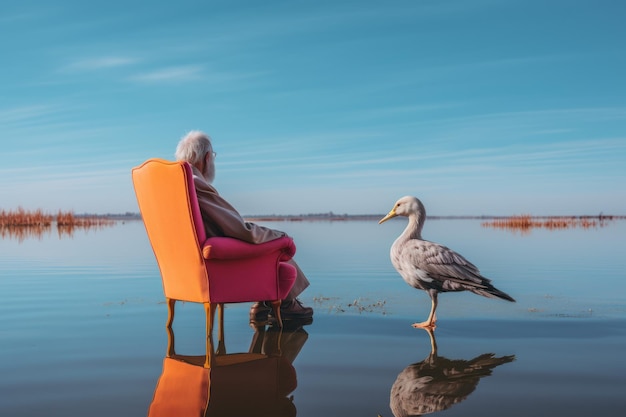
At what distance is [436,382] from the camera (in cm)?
364

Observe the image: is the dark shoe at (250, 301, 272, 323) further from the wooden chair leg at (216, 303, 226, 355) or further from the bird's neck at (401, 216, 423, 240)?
the bird's neck at (401, 216, 423, 240)

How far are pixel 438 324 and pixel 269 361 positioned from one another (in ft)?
6.33

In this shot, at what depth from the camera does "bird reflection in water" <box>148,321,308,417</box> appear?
3199 millimetres

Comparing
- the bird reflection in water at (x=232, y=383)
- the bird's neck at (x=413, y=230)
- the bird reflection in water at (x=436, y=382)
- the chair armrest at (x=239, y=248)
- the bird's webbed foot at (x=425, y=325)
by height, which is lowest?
the bird reflection in water at (x=232, y=383)

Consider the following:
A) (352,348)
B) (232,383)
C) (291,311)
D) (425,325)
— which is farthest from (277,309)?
(232,383)

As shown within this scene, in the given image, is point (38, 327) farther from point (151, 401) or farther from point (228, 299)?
point (151, 401)

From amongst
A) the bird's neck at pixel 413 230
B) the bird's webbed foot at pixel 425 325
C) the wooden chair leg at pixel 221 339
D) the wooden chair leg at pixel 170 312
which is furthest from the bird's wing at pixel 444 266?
the wooden chair leg at pixel 170 312

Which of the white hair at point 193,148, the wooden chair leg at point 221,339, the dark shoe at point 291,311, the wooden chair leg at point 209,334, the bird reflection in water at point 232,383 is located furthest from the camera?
the dark shoe at point 291,311

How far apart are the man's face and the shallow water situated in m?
1.29

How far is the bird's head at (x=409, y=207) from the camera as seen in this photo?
20.0 feet

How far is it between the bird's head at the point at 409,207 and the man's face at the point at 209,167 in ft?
6.87

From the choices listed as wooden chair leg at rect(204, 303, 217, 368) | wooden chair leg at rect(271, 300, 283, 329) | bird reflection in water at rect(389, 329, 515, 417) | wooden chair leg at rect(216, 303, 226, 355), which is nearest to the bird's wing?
bird reflection in water at rect(389, 329, 515, 417)

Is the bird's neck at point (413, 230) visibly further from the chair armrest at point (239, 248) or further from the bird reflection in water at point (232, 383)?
the bird reflection in water at point (232, 383)

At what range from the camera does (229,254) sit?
15.3 ft
